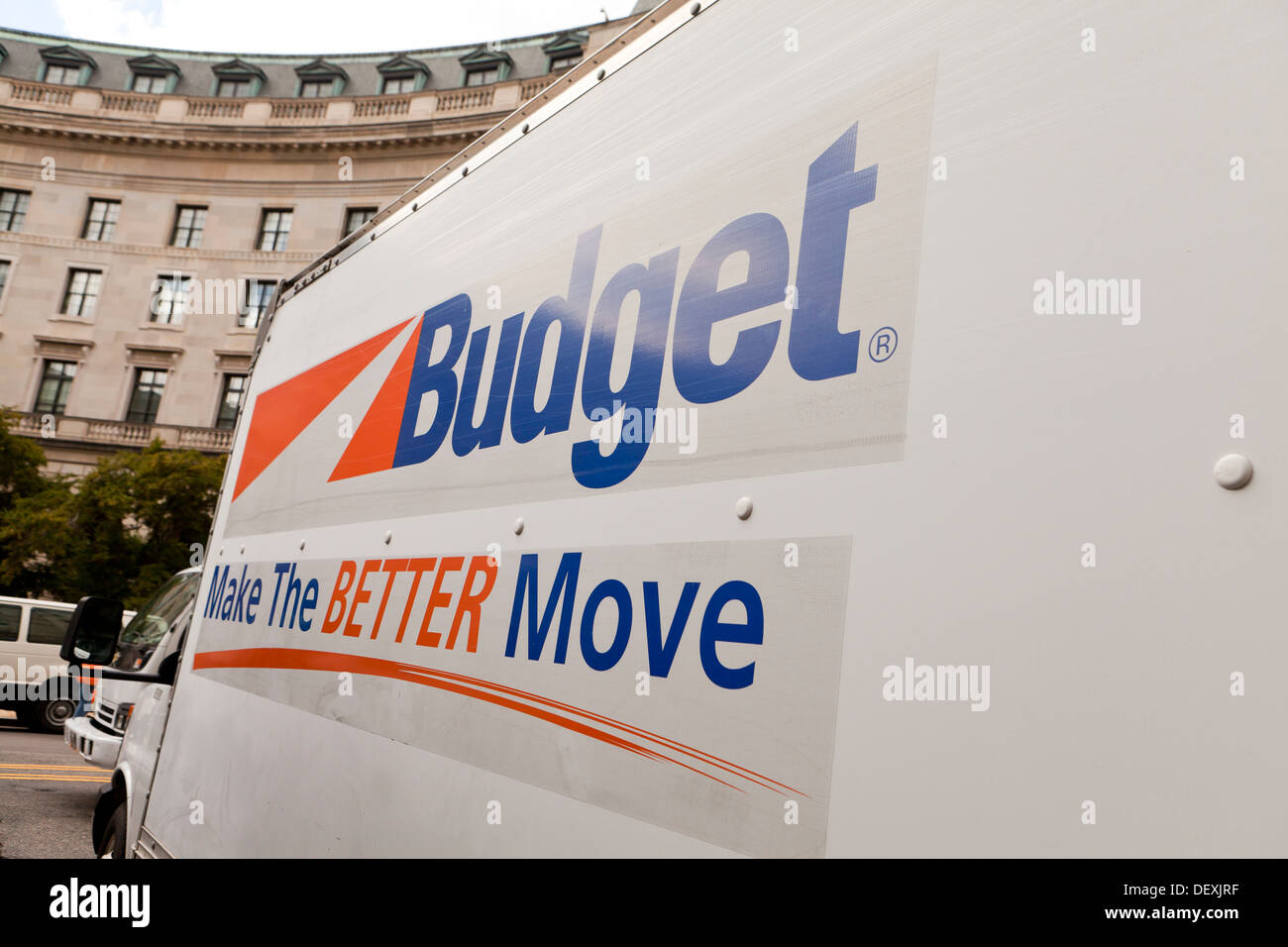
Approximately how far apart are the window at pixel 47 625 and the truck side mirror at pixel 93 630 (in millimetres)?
10331

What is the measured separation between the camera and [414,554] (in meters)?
2.89

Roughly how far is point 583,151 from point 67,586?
1004 inches

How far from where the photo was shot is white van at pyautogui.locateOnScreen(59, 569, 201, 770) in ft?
26.7

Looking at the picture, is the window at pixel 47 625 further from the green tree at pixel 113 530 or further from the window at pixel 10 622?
the green tree at pixel 113 530

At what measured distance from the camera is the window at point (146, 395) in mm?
31969

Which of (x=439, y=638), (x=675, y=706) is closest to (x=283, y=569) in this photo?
(x=439, y=638)

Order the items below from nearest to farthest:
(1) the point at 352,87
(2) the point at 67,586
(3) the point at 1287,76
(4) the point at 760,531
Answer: (3) the point at 1287,76
(4) the point at 760,531
(2) the point at 67,586
(1) the point at 352,87

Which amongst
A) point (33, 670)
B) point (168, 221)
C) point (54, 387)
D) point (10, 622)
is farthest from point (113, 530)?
point (168, 221)

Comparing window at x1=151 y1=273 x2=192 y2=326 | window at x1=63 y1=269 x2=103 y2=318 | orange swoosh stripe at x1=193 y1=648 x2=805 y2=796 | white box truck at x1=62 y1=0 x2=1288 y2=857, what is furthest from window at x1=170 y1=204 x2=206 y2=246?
white box truck at x1=62 y1=0 x2=1288 y2=857

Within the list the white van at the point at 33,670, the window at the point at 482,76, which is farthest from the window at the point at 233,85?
the white van at the point at 33,670

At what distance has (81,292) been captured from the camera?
33.2 m

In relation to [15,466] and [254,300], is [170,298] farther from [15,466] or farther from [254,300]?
[15,466]
